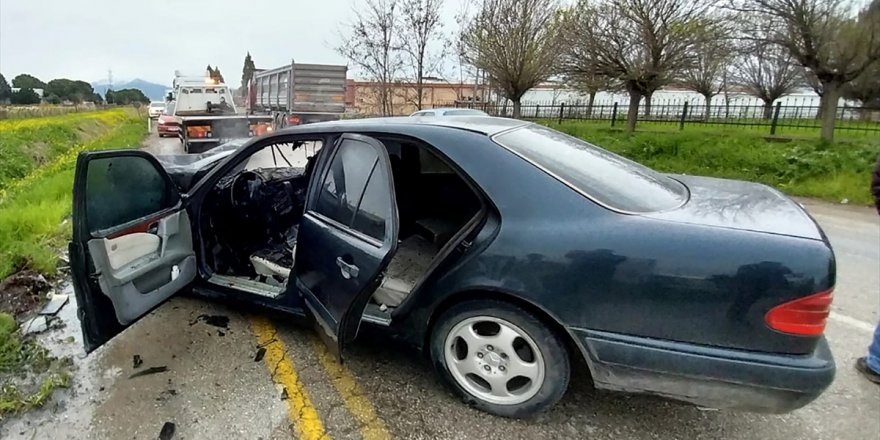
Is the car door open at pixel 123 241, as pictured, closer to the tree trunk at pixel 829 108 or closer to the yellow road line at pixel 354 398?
the yellow road line at pixel 354 398

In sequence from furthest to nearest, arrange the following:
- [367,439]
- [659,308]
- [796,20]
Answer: [796,20] < [367,439] < [659,308]

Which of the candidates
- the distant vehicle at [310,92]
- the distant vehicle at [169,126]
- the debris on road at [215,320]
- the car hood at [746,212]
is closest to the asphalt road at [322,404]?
the debris on road at [215,320]

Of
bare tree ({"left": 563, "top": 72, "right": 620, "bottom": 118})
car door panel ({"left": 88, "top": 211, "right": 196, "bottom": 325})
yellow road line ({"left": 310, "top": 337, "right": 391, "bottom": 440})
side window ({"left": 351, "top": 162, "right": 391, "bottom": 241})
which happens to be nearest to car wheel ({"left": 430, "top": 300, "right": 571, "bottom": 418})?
yellow road line ({"left": 310, "top": 337, "right": 391, "bottom": 440})

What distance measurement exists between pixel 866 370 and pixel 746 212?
155 cm

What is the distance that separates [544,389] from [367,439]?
86 cm

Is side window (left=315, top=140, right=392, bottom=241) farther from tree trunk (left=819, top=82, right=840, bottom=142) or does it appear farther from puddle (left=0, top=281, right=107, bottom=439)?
tree trunk (left=819, top=82, right=840, bottom=142)

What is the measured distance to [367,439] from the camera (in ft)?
7.21

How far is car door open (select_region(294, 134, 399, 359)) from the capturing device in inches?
89.4

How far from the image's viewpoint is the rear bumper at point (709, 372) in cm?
183

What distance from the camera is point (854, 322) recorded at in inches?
133

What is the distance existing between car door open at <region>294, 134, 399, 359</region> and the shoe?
2.82 m

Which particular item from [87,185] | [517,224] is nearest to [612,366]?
[517,224]

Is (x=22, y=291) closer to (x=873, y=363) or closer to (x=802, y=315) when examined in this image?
(x=802, y=315)

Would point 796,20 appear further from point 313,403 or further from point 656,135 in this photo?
point 313,403
